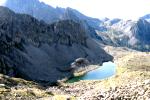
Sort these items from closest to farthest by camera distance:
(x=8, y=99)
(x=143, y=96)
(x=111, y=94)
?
1. (x=143, y=96)
2. (x=111, y=94)
3. (x=8, y=99)

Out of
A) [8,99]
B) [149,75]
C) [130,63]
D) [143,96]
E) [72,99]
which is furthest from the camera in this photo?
[8,99]

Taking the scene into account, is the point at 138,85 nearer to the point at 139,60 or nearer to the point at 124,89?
the point at 124,89

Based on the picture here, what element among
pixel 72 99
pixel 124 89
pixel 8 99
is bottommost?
pixel 8 99

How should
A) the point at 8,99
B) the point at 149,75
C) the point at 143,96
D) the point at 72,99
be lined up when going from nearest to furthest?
the point at 143,96
the point at 149,75
the point at 72,99
the point at 8,99

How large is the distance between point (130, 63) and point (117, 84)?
10.3 metres

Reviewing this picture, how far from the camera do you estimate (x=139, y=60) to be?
36.9 metres

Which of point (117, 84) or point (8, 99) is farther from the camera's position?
point (8, 99)

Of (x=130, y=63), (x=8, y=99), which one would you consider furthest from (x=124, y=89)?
(x=8, y=99)

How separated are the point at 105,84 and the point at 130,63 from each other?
9.77 metres

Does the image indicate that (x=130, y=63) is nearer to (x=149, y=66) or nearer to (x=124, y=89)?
(x=149, y=66)

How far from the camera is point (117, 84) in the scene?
2511 cm

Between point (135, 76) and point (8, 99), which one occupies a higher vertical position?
point (135, 76)

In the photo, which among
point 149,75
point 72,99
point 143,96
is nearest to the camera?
point 143,96

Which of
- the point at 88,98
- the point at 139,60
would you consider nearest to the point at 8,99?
the point at 139,60
